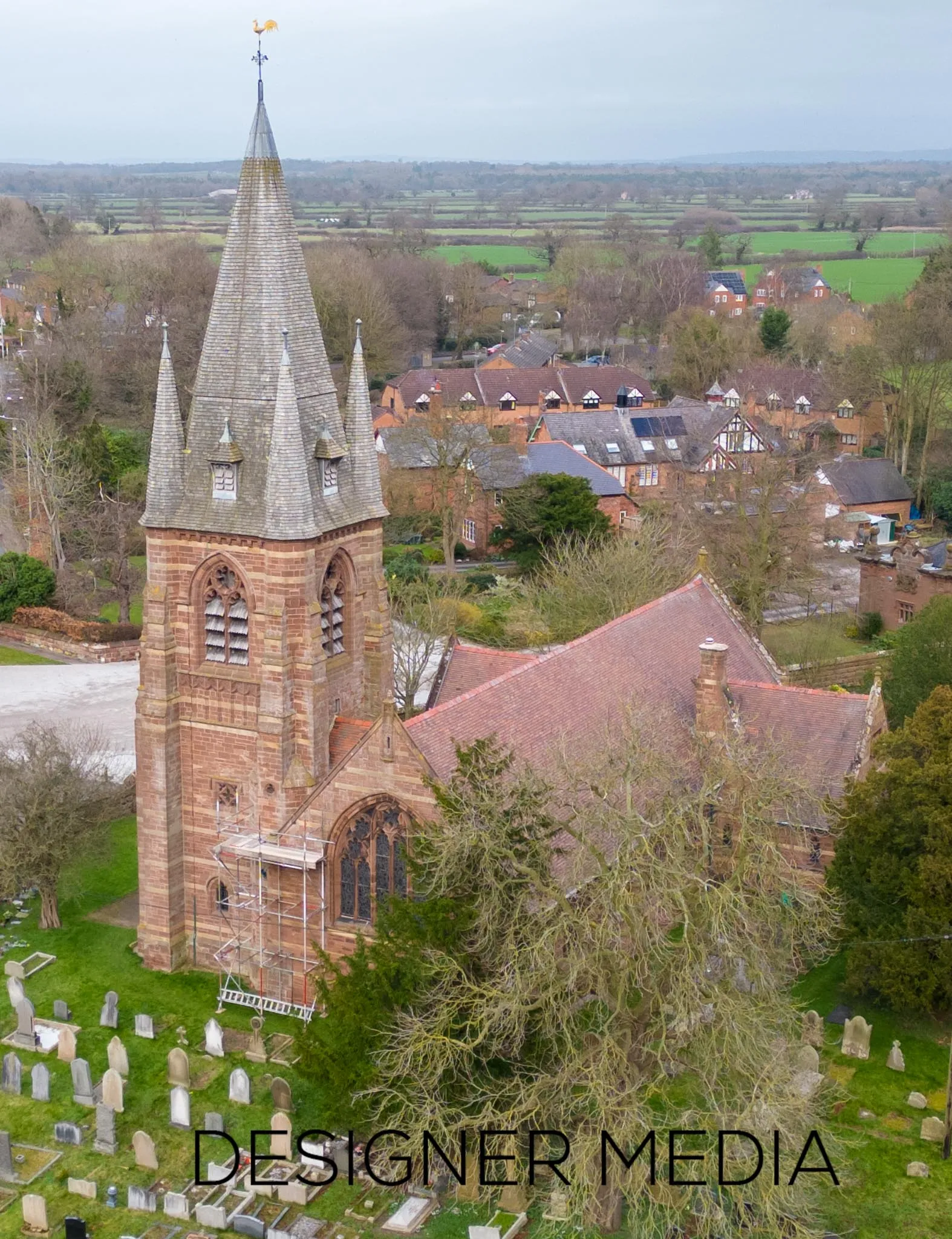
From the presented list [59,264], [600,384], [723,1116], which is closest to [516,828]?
[723,1116]

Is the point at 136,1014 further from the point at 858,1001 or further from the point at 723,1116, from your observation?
the point at 858,1001

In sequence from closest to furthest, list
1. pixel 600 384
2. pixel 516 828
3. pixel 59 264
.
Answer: pixel 516 828
pixel 600 384
pixel 59 264

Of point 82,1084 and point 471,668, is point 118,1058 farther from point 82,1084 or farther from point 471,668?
point 471,668

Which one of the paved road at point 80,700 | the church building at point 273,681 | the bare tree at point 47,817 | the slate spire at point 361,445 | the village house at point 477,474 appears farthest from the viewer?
the village house at point 477,474

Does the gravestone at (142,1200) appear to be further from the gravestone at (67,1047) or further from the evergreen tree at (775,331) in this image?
the evergreen tree at (775,331)

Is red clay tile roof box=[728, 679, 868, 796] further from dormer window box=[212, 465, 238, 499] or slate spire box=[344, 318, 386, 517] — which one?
dormer window box=[212, 465, 238, 499]

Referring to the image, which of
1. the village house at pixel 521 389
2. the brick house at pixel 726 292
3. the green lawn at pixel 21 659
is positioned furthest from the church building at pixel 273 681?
the brick house at pixel 726 292

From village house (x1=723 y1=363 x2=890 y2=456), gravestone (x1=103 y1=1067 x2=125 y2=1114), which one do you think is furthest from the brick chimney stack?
village house (x1=723 y1=363 x2=890 y2=456)
